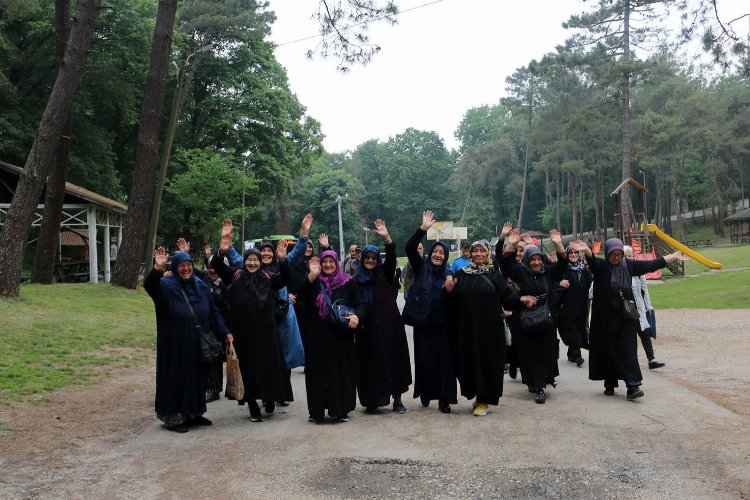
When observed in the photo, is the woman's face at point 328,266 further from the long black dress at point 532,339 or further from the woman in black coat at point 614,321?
the woman in black coat at point 614,321

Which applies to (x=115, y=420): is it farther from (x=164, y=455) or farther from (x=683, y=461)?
(x=683, y=461)

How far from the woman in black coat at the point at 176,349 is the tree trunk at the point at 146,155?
12.4 m

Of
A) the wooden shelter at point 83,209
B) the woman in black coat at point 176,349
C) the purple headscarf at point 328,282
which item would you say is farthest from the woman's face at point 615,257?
the wooden shelter at point 83,209

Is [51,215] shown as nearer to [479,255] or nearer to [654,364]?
[479,255]

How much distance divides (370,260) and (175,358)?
207 centimetres

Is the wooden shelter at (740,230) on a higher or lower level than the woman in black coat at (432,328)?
higher

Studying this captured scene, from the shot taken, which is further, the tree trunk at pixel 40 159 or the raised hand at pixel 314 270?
the tree trunk at pixel 40 159

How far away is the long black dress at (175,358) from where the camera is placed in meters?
6.63

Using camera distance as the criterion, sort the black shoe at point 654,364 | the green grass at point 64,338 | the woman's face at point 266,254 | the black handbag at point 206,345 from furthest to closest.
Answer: the black shoe at point 654,364
the green grass at point 64,338
the woman's face at point 266,254
the black handbag at point 206,345

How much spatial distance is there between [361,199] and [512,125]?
2401cm

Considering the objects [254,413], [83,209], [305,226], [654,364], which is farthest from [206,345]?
[83,209]

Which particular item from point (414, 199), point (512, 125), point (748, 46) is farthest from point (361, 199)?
point (748, 46)

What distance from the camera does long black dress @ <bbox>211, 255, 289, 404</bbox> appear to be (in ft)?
23.0

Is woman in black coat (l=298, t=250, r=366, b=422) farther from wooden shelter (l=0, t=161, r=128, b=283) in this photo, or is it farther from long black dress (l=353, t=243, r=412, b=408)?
wooden shelter (l=0, t=161, r=128, b=283)
